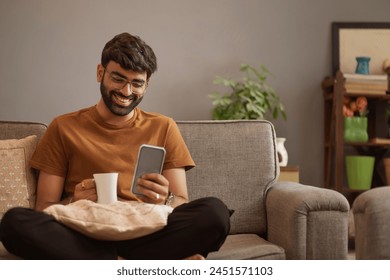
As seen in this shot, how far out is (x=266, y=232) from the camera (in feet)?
7.69

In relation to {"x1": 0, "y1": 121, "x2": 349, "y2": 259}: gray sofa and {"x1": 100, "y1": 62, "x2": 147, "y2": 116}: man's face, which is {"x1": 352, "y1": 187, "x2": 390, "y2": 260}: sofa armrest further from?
{"x1": 100, "y1": 62, "x2": 147, "y2": 116}: man's face

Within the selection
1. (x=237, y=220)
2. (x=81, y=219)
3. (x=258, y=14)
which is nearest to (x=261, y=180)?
(x=237, y=220)

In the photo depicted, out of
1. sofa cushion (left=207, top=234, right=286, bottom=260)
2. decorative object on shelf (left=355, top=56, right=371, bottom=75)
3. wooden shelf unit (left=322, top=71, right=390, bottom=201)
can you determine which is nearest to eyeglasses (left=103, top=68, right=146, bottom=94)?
sofa cushion (left=207, top=234, right=286, bottom=260)

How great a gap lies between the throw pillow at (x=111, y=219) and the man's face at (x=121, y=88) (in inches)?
19.1

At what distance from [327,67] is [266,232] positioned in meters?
2.35

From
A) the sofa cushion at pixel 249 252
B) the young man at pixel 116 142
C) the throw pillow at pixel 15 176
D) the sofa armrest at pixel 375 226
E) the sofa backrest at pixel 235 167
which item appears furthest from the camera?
the sofa backrest at pixel 235 167

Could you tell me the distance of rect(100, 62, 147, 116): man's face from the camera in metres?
2.13

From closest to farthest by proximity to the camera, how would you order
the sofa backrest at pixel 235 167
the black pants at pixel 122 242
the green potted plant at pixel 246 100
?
the black pants at pixel 122 242
the sofa backrest at pixel 235 167
the green potted plant at pixel 246 100

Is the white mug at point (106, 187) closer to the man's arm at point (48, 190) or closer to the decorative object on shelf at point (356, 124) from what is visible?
the man's arm at point (48, 190)

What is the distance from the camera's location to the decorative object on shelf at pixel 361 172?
4.14 meters

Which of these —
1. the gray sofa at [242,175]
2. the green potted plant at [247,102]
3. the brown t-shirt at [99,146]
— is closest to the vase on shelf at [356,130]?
the green potted plant at [247,102]
